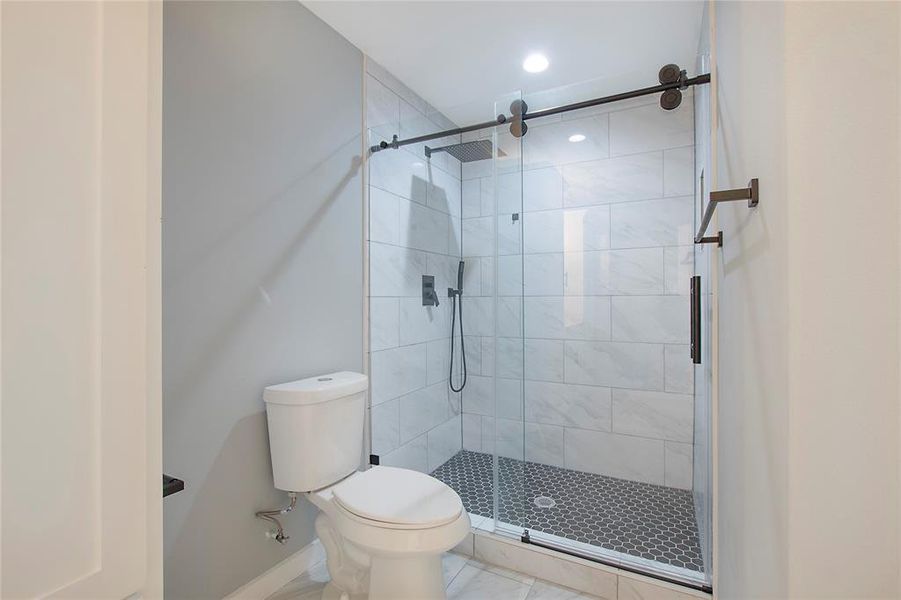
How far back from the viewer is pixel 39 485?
0.52m

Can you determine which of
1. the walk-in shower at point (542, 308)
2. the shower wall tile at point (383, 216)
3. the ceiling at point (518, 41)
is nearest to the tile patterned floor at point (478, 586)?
the walk-in shower at point (542, 308)

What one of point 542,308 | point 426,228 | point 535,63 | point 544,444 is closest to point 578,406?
point 544,444

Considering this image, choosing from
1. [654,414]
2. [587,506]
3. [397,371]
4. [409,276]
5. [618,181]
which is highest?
[618,181]

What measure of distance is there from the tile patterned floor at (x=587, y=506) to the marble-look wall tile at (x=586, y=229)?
1.22 meters

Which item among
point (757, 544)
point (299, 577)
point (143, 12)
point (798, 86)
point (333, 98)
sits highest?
point (333, 98)

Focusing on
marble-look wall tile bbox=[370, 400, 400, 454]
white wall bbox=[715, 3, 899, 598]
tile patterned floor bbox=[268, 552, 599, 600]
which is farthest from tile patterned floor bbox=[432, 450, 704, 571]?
white wall bbox=[715, 3, 899, 598]

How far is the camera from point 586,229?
2373mm

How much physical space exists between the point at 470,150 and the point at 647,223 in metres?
1.07

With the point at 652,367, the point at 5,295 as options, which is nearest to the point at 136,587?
the point at 5,295

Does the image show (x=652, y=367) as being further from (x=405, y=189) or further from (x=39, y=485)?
(x=39, y=485)

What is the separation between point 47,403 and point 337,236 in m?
1.55

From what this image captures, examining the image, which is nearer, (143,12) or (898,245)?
(898,245)

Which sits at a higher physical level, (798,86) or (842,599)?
(798,86)

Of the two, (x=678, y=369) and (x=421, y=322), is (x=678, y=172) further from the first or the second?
(x=421, y=322)
